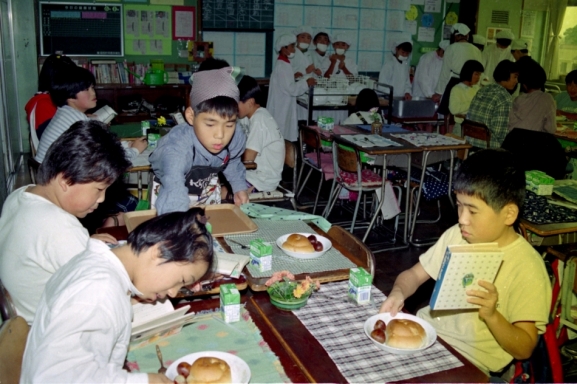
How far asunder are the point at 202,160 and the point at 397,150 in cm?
214

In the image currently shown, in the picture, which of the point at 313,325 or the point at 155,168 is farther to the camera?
the point at 155,168

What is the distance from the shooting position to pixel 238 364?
1474mm

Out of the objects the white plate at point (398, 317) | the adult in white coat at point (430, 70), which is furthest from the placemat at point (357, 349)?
the adult in white coat at point (430, 70)

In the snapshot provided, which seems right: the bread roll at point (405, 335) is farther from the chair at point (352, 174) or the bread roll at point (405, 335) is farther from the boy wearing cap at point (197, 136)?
the chair at point (352, 174)

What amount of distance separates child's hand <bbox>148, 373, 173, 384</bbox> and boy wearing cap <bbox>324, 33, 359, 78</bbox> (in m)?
7.35


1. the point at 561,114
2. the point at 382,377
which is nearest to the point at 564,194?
the point at 382,377

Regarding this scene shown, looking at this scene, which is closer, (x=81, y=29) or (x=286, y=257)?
(x=286, y=257)

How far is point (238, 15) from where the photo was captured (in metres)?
7.93

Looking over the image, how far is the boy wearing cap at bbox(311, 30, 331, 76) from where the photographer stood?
27.2 ft

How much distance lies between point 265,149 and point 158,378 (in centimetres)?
293

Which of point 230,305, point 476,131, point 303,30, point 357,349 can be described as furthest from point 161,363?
point 303,30

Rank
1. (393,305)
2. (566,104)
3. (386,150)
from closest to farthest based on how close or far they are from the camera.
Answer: (393,305)
(386,150)
(566,104)

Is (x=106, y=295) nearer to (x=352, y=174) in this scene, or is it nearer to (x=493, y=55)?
(x=352, y=174)

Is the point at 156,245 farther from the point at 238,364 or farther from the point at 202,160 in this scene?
the point at 202,160
